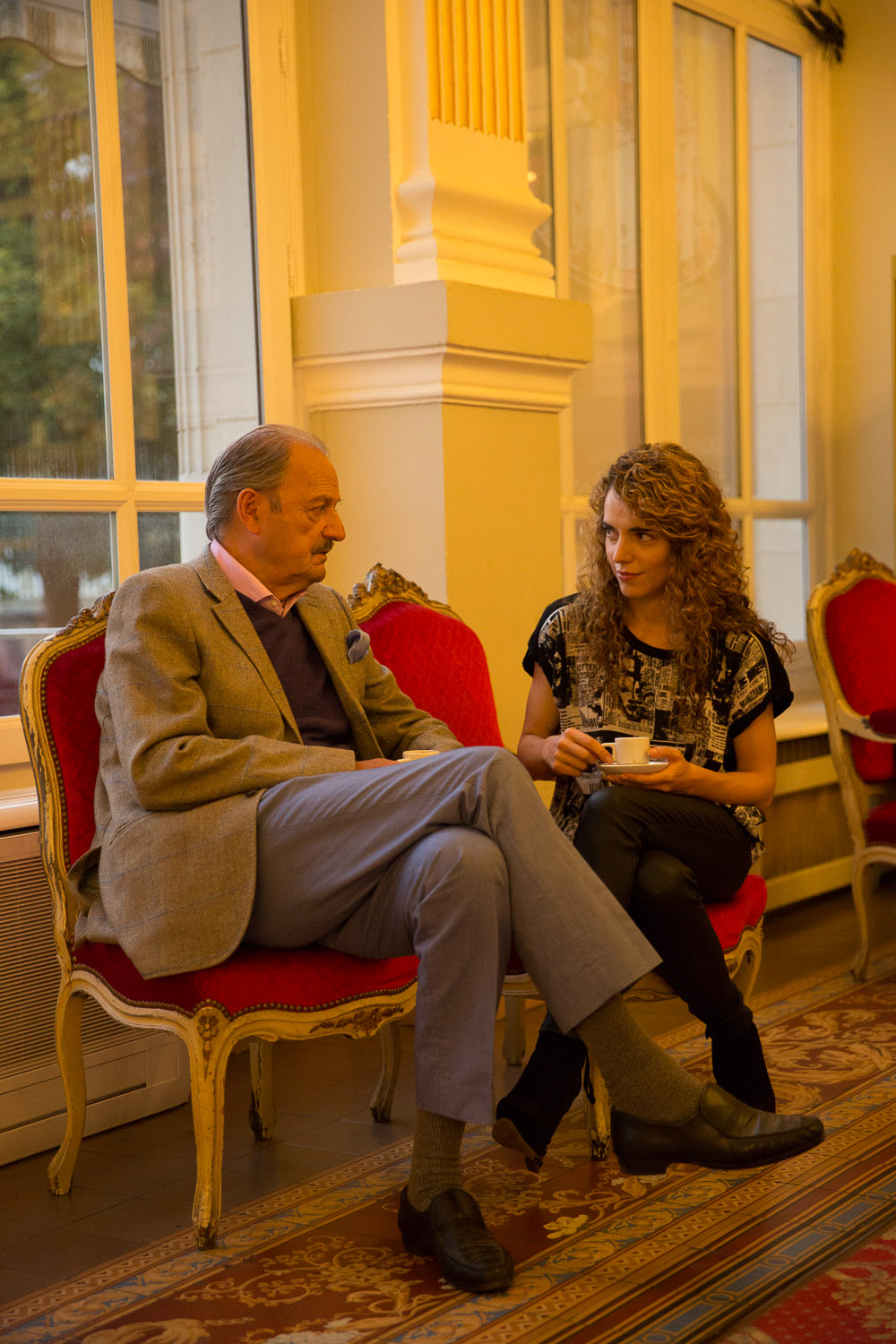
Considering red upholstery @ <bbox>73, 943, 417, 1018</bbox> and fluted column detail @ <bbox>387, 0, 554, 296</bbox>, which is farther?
fluted column detail @ <bbox>387, 0, 554, 296</bbox>

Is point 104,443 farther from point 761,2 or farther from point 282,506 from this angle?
point 761,2

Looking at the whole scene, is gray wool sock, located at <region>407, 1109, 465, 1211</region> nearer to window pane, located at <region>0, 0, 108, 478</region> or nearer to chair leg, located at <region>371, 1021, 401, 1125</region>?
chair leg, located at <region>371, 1021, 401, 1125</region>

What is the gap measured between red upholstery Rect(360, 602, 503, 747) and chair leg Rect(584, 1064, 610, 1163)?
67 cm

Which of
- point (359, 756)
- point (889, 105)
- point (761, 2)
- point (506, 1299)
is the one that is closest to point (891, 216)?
point (889, 105)

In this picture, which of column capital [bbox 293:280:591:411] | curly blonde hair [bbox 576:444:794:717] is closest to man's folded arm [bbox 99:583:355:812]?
curly blonde hair [bbox 576:444:794:717]

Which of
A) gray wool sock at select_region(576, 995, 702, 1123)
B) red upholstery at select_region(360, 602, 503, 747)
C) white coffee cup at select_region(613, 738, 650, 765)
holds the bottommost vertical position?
gray wool sock at select_region(576, 995, 702, 1123)

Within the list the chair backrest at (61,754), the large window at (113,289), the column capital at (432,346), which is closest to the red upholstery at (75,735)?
the chair backrest at (61,754)

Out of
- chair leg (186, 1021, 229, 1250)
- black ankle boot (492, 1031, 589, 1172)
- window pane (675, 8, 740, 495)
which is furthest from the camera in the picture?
window pane (675, 8, 740, 495)

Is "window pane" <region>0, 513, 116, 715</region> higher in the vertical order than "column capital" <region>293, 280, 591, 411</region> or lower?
lower

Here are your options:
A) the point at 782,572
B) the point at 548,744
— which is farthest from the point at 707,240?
the point at 548,744

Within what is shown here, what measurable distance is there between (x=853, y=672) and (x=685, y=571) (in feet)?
4.65

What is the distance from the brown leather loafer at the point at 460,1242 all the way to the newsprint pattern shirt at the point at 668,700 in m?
0.75

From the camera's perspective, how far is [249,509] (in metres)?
2.50

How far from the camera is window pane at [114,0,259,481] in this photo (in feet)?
10.5
